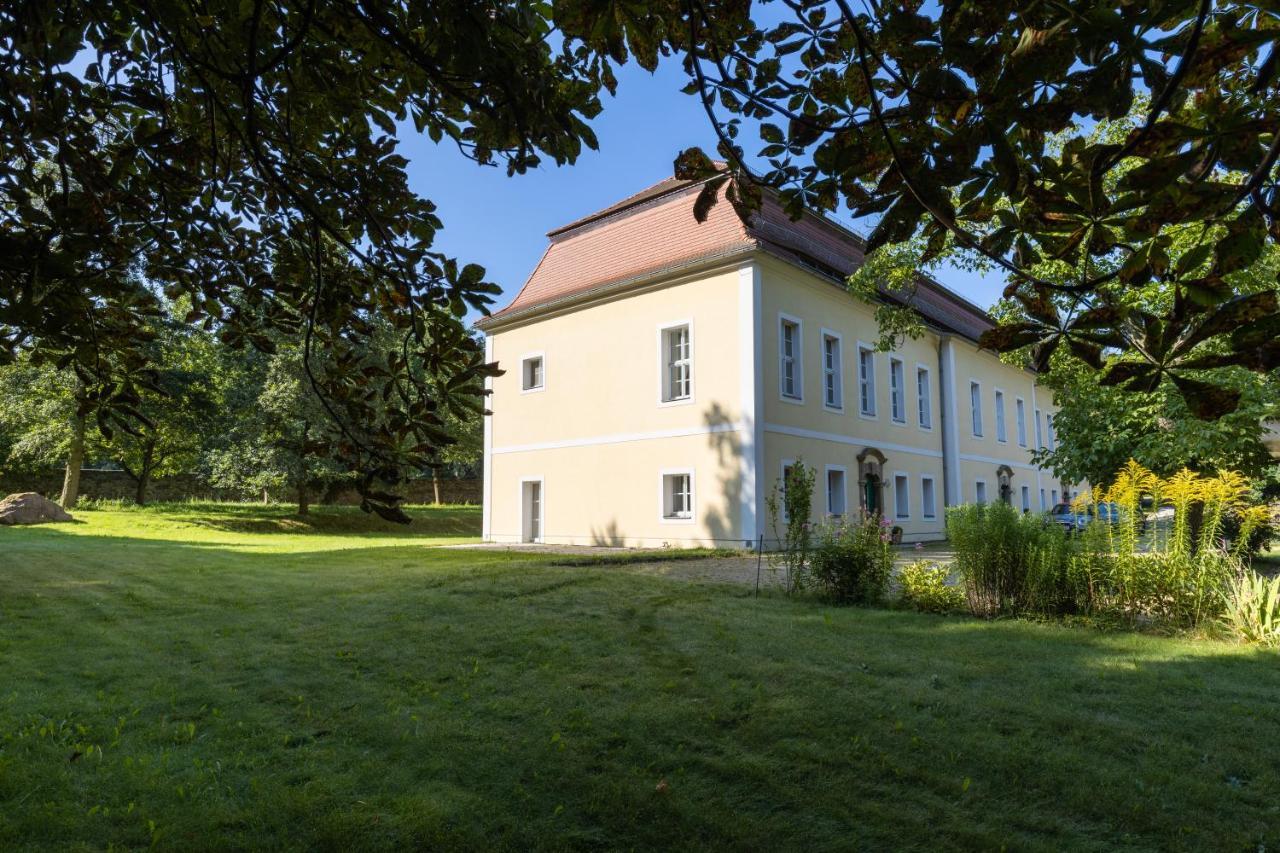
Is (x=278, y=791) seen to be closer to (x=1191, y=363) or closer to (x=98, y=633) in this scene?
(x=1191, y=363)

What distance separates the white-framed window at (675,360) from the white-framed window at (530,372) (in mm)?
4506

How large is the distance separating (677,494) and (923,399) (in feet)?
31.7

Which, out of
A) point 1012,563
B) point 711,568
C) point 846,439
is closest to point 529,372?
point 846,439

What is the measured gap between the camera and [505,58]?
8.04ft

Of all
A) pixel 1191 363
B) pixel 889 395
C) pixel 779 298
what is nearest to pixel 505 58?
pixel 1191 363

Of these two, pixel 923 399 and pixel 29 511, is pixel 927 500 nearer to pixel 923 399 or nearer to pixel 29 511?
pixel 923 399

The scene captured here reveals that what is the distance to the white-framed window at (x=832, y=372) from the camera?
63.2ft

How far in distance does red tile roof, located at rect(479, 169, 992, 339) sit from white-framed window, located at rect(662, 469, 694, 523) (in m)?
4.75

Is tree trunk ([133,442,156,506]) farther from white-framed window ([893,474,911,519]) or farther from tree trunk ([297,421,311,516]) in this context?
white-framed window ([893,474,911,519])

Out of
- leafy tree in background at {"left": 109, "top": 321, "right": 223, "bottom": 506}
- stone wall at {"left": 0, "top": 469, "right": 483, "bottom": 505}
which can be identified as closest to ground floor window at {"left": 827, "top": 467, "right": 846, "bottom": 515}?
leafy tree in background at {"left": 109, "top": 321, "right": 223, "bottom": 506}

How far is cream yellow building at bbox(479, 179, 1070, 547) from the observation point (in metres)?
17.1

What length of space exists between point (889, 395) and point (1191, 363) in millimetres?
20848

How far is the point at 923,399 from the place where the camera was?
2344cm

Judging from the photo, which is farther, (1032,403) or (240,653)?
(1032,403)
